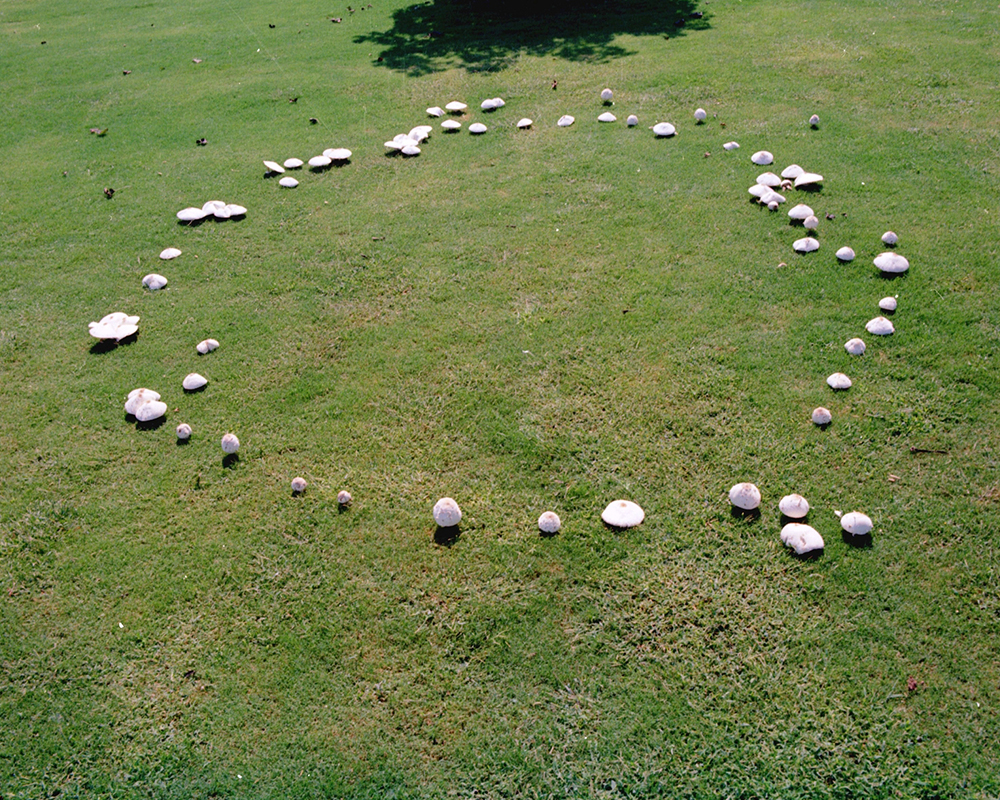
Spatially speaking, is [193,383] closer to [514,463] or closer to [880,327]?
[514,463]

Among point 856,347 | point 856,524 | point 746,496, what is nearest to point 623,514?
point 746,496

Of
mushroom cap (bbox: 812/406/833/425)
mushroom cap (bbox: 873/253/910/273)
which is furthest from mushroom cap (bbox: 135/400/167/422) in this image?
mushroom cap (bbox: 873/253/910/273)

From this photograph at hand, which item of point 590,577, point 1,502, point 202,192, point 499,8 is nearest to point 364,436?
point 590,577

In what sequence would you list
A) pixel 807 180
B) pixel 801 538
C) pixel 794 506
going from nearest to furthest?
pixel 801 538, pixel 794 506, pixel 807 180

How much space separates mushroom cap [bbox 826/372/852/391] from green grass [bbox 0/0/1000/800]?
11 centimetres

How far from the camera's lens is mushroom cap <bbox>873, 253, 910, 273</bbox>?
5.24 metres

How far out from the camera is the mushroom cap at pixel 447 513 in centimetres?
377

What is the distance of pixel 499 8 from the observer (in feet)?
40.0

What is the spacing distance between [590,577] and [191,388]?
310 centimetres

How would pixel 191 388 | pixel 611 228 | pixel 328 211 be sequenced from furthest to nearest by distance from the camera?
pixel 328 211 < pixel 611 228 < pixel 191 388

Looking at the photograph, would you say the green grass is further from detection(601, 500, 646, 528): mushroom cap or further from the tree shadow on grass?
the tree shadow on grass

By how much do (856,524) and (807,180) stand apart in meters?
3.85

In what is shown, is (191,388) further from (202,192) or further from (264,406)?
(202,192)

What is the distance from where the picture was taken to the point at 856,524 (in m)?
3.56
